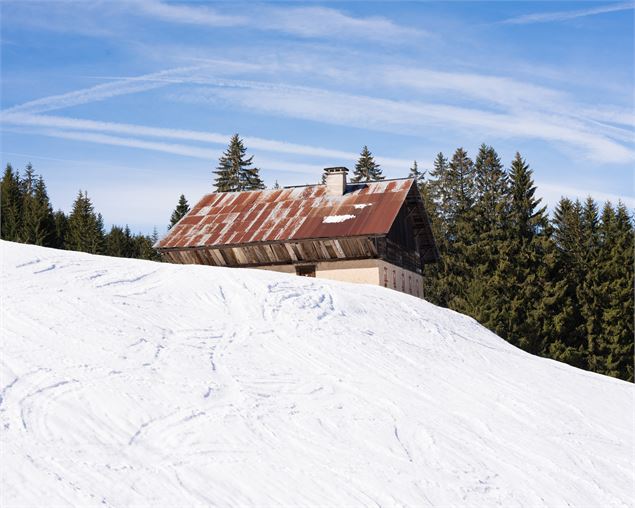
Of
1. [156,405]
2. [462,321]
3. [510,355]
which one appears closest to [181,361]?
[156,405]

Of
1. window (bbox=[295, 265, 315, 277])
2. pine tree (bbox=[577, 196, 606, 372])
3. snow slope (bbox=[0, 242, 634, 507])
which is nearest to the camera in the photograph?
snow slope (bbox=[0, 242, 634, 507])

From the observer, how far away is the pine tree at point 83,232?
7069 cm

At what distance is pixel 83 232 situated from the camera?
71.5 metres

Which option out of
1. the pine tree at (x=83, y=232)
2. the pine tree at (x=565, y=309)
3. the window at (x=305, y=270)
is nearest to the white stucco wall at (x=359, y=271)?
→ the window at (x=305, y=270)

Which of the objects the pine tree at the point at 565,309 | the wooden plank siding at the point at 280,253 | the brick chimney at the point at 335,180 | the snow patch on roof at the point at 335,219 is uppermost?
the brick chimney at the point at 335,180

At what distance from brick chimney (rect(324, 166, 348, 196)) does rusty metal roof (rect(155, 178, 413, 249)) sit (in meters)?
0.35

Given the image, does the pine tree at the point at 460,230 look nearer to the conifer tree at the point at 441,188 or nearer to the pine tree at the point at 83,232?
the conifer tree at the point at 441,188

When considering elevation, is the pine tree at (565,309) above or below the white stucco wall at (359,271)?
below

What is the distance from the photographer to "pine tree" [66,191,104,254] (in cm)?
7069

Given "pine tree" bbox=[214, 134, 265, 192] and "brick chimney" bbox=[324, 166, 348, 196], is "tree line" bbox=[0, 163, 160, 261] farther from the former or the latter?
"brick chimney" bbox=[324, 166, 348, 196]

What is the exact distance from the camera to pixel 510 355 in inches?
877

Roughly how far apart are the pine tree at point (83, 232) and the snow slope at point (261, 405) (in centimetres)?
5127

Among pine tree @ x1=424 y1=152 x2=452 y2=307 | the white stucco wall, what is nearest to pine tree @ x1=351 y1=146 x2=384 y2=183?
pine tree @ x1=424 y1=152 x2=452 y2=307

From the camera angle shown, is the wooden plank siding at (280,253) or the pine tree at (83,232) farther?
the pine tree at (83,232)
